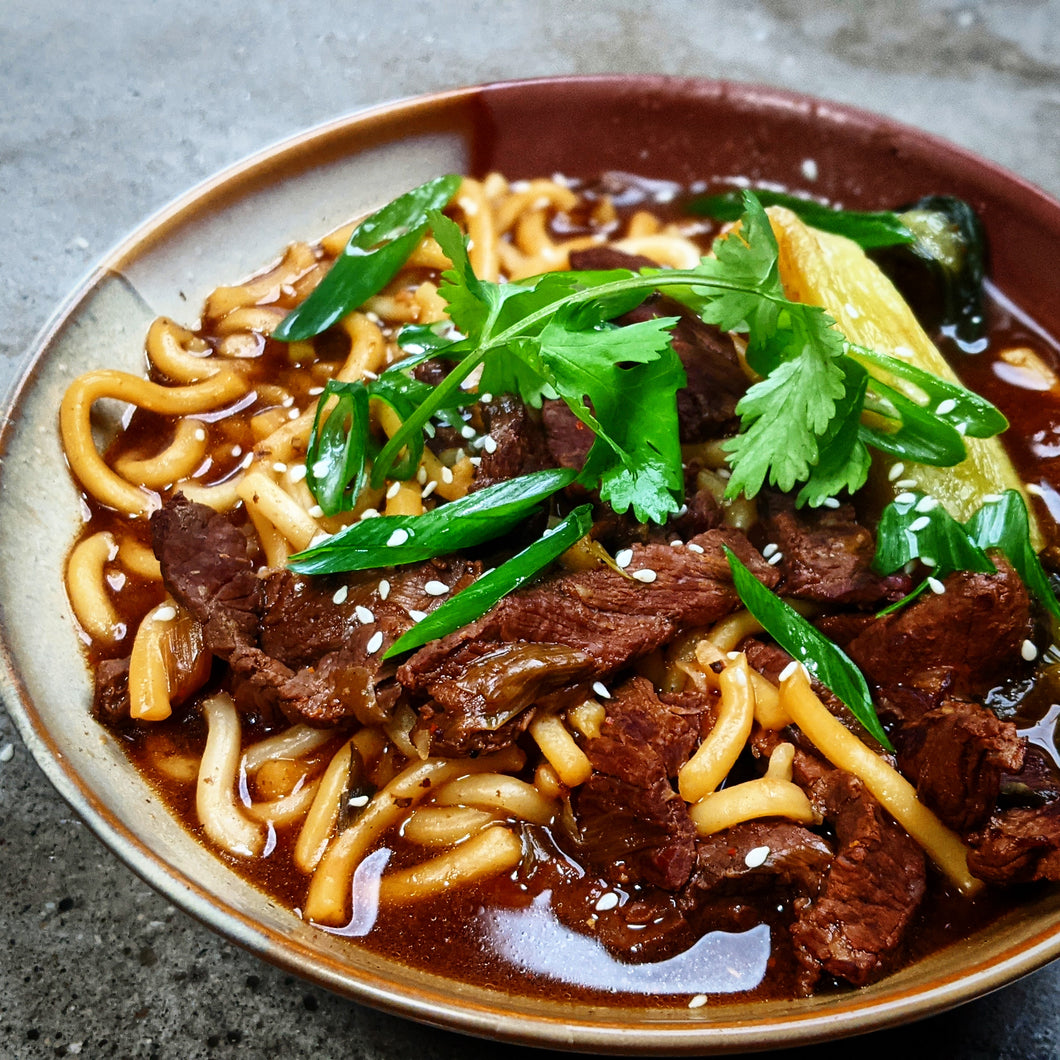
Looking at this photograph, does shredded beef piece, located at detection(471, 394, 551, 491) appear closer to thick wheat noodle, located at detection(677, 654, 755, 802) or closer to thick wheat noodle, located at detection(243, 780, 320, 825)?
thick wheat noodle, located at detection(677, 654, 755, 802)

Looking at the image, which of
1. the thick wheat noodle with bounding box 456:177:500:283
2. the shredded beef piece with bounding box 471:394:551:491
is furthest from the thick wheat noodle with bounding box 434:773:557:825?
the thick wheat noodle with bounding box 456:177:500:283

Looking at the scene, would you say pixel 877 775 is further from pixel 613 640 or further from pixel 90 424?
pixel 90 424

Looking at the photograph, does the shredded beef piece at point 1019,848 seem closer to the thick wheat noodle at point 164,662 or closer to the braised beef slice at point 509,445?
the braised beef slice at point 509,445

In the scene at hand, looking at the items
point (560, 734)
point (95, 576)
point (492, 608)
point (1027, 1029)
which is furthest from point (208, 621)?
point (1027, 1029)

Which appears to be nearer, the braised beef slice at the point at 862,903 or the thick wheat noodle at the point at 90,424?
the braised beef slice at the point at 862,903

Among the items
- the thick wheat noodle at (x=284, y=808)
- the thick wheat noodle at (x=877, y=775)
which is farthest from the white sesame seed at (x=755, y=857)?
the thick wheat noodle at (x=284, y=808)
